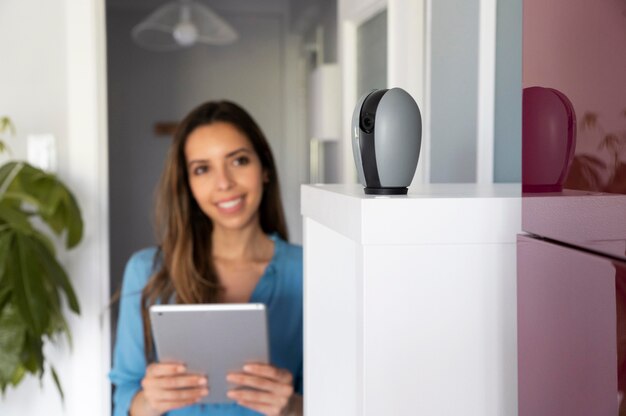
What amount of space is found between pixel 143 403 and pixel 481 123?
3.98 feet

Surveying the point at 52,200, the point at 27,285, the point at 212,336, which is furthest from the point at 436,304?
the point at 52,200

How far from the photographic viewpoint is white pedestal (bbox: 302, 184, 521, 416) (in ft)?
2.23

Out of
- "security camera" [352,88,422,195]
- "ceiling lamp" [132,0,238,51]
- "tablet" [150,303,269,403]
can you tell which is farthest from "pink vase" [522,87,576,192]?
"ceiling lamp" [132,0,238,51]

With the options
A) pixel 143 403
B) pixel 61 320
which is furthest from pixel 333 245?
pixel 61 320

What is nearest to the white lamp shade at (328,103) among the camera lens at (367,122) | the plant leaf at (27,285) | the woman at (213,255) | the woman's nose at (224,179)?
the woman at (213,255)

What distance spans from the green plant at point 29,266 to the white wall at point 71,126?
11cm

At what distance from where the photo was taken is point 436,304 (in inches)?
27.5

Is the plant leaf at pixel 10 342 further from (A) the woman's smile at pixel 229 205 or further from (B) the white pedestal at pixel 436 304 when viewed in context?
(B) the white pedestal at pixel 436 304

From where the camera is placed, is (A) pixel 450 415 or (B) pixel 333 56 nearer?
(A) pixel 450 415

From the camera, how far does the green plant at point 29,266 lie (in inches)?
74.6

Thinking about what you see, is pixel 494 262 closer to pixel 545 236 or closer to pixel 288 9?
pixel 545 236

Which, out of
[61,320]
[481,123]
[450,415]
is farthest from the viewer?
[61,320]

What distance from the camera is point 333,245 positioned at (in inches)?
40.9

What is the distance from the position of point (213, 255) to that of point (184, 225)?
15 centimetres
